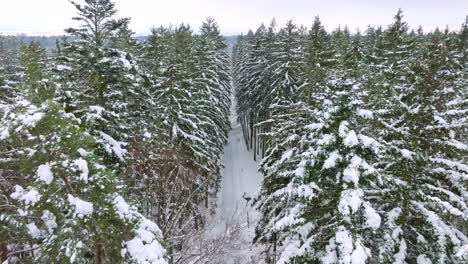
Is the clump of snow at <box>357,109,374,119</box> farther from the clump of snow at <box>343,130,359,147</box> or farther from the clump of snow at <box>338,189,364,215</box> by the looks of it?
the clump of snow at <box>338,189,364,215</box>

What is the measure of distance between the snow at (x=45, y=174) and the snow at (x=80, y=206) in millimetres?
451

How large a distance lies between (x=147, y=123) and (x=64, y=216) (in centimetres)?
1070

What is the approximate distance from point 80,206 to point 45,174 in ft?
2.74

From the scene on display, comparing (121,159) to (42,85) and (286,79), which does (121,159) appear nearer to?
(42,85)

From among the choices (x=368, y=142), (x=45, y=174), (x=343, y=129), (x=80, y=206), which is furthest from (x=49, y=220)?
(x=368, y=142)

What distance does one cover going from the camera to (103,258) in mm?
8156

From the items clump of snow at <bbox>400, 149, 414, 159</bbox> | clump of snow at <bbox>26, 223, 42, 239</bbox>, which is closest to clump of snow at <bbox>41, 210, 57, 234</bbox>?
clump of snow at <bbox>26, 223, 42, 239</bbox>

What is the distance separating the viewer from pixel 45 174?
651 centimetres

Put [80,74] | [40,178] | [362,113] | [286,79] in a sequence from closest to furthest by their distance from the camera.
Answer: [40,178] → [362,113] → [80,74] → [286,79]

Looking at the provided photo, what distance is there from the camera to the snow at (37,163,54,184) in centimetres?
649

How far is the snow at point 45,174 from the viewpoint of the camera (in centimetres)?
649

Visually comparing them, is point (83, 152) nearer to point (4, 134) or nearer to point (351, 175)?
point (4, 134)

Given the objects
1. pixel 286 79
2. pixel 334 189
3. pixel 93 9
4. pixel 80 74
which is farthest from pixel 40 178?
pixel 286 79

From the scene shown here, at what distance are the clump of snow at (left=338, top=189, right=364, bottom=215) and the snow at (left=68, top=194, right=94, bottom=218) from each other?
5807 mm
